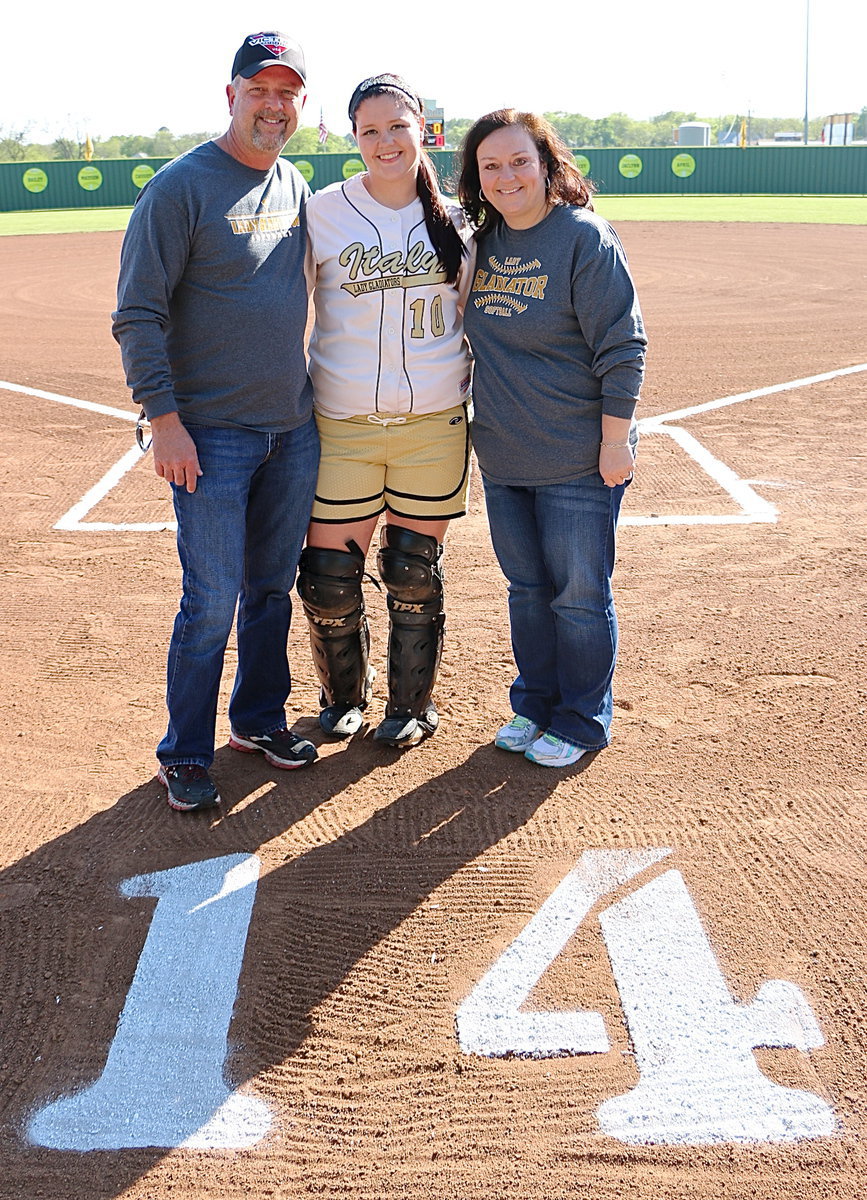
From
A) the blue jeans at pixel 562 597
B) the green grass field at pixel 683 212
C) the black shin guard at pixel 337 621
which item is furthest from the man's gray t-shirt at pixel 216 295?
the green grass field at pixel 683 212

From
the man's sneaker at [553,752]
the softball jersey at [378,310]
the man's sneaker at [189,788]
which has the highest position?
the softball jersey at [378,310]

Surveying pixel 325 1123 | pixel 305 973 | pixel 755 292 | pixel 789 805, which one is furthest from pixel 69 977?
pixel 755 292

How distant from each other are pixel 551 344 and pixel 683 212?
27.5 meters

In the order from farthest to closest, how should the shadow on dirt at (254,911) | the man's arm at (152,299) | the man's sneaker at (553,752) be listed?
the man's sneaker at (553,752), the man's arm at (152,299), the shadow on dirt at (254,911)

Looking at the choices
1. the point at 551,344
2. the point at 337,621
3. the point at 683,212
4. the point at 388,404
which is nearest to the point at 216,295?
the point at 388,404

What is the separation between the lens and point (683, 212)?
2897cm

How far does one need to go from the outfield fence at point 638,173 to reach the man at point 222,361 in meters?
33.2

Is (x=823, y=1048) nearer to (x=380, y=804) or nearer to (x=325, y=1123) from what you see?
(x=325, y=1123)

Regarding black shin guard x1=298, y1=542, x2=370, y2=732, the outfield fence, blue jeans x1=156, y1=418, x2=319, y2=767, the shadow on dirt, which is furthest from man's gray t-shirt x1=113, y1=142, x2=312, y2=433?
the outfield fence

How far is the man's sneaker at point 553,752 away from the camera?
4.02m

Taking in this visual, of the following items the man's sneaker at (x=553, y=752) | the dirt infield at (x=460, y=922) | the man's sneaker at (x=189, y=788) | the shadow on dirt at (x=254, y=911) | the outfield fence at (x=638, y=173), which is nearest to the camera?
the dirt infield at (x=460, y=922)

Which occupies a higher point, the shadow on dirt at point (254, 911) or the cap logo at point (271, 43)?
the cap logo at point (271, 43)

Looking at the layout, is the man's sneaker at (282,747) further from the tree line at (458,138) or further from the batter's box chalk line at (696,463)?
the tree line at (458,138)

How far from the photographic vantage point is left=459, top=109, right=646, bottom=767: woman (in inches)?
139
